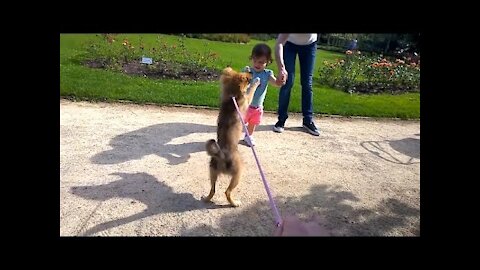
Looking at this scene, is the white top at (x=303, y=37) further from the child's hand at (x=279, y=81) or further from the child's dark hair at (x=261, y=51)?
the child's hand at (x=279, y=81)

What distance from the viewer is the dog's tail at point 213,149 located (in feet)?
10.5

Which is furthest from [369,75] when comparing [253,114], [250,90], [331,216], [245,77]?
[331,216]

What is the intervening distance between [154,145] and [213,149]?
6.46ft

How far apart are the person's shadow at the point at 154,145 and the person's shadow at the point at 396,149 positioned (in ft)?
8.32

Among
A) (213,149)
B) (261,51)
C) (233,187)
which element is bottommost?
(233,187)

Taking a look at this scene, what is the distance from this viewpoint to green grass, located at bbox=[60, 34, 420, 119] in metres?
7.00

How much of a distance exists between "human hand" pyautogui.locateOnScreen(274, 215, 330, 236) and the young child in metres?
1.01

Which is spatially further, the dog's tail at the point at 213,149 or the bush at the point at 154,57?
the bush at the point at 154,57

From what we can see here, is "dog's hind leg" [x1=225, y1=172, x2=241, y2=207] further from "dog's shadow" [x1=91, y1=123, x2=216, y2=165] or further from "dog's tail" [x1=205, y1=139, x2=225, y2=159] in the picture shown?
"dog's shadow" [x1=91, y1=123, x2=216, y2=165]

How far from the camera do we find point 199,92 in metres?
7.73

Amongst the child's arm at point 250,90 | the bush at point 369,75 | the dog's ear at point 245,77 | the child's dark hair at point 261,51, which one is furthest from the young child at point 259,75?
the bush at point 369,75

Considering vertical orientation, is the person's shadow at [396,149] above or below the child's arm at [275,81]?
below

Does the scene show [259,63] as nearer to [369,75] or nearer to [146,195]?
[146,195]

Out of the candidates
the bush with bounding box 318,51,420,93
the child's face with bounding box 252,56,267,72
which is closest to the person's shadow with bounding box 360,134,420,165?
the child's face with bounding box 252,56,267,72
